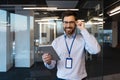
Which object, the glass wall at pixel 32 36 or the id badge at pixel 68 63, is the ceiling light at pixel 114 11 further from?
the id badge at pixel 68 63

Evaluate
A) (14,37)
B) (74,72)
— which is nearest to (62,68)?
(74,72)

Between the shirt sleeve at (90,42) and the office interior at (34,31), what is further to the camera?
the office interior at (34,31)

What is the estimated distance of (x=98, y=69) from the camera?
8578 mm

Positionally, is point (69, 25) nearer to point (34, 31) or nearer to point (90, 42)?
point (90, 42)

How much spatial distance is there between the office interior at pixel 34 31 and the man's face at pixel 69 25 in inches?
195

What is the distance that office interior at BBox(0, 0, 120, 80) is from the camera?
815 cm

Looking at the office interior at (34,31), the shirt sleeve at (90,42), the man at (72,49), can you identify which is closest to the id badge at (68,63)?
the man at (72,49)

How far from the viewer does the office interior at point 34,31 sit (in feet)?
26.7

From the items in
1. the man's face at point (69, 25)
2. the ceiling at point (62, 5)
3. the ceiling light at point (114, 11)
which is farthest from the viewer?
the ceiling light at point (114, 11)

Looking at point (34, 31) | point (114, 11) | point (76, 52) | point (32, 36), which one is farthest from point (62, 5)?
point (76, 52)

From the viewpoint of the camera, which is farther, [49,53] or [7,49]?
[7,49]

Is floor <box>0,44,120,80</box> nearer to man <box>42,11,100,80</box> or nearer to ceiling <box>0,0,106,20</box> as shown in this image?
ceiling <box>0,0,106,20</box>

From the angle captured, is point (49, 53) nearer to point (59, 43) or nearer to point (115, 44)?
point (59, 43)

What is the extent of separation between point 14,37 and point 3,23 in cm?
52
